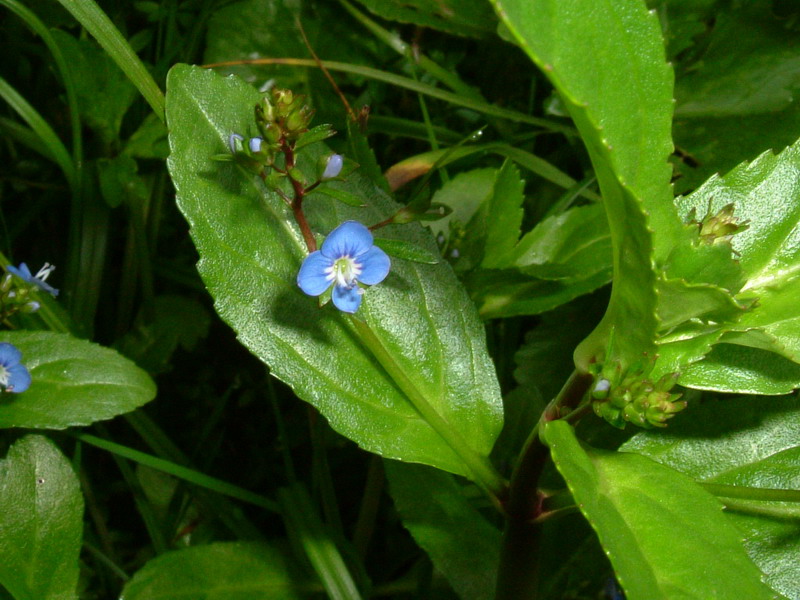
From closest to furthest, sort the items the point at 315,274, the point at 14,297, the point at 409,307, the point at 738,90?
the point at 315,274
the point at 409,307
the point at 14,297
the point at 738,90

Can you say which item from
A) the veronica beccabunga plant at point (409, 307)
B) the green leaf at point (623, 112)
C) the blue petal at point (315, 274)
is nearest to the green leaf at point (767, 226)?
the veronica beccabunga plant at point (409, 307)

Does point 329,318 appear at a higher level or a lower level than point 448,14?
lower

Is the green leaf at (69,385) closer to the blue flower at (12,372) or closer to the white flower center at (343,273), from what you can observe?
the blue flower at (12,372)

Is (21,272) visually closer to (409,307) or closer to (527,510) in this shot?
(409,307)

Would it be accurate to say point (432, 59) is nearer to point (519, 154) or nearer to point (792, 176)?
point (519, 154)

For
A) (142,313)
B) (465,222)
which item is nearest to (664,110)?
(465,222)

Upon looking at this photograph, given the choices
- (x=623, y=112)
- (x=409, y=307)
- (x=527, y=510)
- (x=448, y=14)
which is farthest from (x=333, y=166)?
(x=448, y=14)

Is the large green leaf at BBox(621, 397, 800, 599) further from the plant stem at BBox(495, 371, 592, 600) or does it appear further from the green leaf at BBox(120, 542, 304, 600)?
the green leaf at BBox(120, 542, 304, 600)
